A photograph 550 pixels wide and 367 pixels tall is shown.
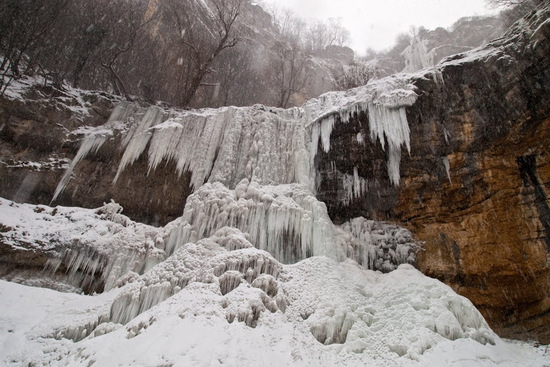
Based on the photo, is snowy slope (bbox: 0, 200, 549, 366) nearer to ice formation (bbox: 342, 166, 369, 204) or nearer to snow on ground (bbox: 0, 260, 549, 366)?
snow on ground (bbox: 0, 260, 549, 366)

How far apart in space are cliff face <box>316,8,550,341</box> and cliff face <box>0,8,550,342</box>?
2 centimetres

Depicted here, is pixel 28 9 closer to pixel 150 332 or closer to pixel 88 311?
pixel 88 311

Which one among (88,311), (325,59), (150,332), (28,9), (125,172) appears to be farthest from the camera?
(325,59)

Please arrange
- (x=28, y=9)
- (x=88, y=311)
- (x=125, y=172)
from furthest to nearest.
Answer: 1. (x=28, y=9)
2. (x=125, y=172)
3. (x=88, y=311)

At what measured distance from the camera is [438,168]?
27.1 feet

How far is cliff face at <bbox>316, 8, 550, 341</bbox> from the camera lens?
7.02 metres

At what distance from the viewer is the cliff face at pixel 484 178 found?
23.0ft

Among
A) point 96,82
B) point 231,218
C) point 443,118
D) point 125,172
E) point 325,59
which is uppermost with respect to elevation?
point 325,59

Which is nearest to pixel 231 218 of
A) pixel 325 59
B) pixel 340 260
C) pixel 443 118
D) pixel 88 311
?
pixel 340 260

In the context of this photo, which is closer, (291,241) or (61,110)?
(291,241)

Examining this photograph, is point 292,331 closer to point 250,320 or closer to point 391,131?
point 250,320

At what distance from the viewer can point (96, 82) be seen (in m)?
13.2

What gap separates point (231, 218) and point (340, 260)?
2703 mm

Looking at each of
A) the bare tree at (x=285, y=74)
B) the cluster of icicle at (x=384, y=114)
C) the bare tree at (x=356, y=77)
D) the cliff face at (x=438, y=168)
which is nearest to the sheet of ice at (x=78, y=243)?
the cliff face at (x=438, y=168)
